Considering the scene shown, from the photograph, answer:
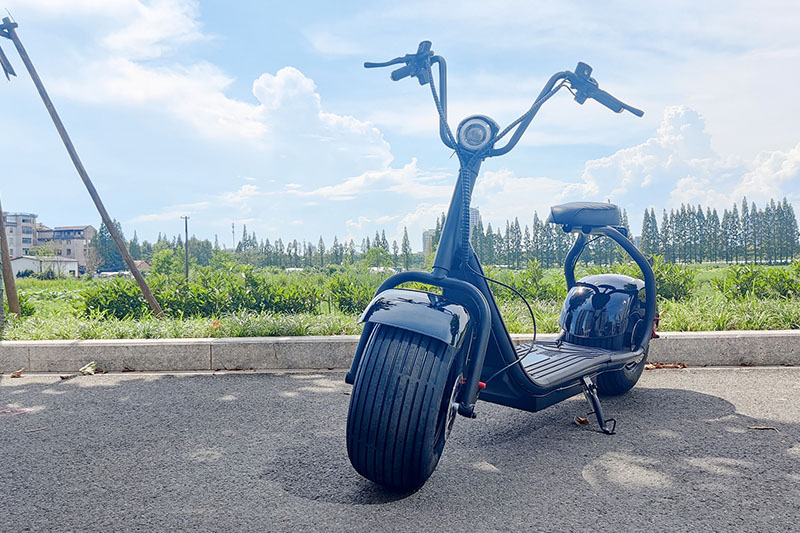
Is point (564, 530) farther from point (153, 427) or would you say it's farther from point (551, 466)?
point (153, 427)

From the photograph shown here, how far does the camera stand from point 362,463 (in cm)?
244

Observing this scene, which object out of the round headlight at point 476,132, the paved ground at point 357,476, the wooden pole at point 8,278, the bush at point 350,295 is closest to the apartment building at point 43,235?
the wooden pole at point 8,278

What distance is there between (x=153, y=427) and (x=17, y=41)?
19.2 ft

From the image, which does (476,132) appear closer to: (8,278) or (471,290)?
(471,290)

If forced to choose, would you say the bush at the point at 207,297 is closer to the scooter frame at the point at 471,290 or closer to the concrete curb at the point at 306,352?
Result: the concrete curb at the point at 306,352

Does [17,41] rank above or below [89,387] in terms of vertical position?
above

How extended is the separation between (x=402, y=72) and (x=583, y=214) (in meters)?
1.49

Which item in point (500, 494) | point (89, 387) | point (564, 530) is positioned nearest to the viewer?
point (564, 530)

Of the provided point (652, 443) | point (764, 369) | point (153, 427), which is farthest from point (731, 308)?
point (153, 427)

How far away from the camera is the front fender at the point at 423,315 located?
235 centimetres

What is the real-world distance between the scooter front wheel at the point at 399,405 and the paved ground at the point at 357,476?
0.57ft

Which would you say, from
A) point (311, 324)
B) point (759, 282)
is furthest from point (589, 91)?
point (759, 282)

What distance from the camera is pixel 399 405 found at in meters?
2.33

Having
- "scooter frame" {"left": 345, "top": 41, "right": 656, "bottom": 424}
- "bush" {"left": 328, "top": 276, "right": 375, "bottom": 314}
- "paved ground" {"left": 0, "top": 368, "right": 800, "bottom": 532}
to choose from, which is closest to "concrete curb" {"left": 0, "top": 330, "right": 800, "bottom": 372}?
"paved ground" {"left": 0, "top": 368, "right": 800, "bottom": 532}
